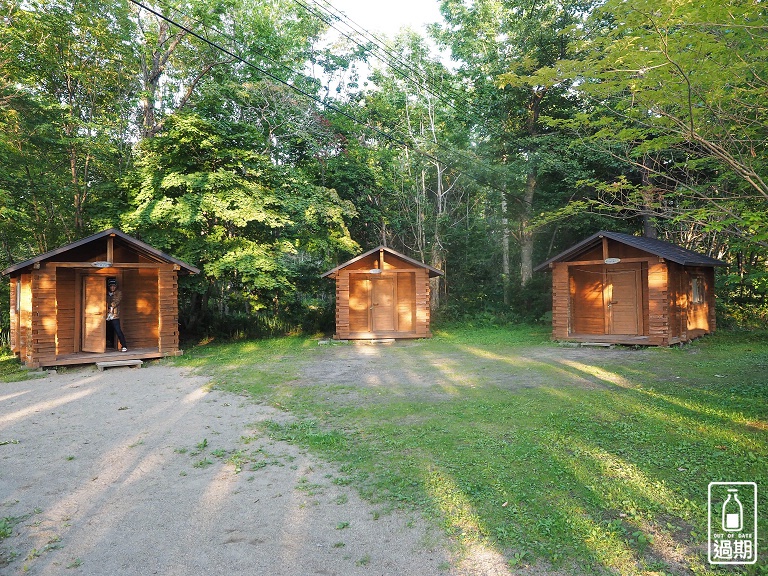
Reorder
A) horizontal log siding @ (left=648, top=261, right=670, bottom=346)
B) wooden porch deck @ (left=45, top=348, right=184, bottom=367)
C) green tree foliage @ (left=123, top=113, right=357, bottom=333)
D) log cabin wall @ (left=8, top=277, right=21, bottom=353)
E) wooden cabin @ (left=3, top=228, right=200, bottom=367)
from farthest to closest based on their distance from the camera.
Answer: green tree foliage @ (left=123, top=113, right=357, bottom=333)
horizontal log siding @ (left=648, top=261, right=670, bottom=346)
log cabin wall @ (left=8, top=277, right=21, bottom=353)
wooden porch deck @ (left=45, top=348, right=184, bottom=367)
wooden cabin @ (left=3, top=228, right=200, bottom=367)

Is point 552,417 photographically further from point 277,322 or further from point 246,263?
point 277,322

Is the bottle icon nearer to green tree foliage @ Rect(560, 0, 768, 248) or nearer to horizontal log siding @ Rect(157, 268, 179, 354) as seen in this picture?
green tree foliage @ Rect(560, 0, 768, 248)

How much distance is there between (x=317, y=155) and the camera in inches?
831

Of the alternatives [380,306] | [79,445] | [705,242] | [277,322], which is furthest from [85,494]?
[705,242]

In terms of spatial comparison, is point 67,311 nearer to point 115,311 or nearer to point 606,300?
point 115,311

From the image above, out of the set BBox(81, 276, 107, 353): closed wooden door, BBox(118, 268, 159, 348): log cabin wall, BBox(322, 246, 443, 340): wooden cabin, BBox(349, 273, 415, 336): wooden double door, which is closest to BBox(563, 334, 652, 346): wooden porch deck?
BBox(322, 246, 443, 340): wooden cabin

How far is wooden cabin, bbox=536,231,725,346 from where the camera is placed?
13477 mm

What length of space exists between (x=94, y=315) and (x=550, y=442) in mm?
11877

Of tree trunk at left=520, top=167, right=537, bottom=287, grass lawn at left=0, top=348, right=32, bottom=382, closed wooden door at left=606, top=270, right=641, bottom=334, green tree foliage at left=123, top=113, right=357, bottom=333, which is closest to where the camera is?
grass lawn at left=0, top=348, right=32, bottom=382

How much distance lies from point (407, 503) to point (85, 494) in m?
2.98

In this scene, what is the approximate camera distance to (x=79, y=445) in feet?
18.7

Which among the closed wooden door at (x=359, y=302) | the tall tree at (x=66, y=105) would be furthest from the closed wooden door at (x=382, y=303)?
the tall tree at (x=66, y=105)

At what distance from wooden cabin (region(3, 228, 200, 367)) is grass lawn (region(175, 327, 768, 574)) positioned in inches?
126

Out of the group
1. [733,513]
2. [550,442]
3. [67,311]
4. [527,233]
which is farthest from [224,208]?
[527,233]
